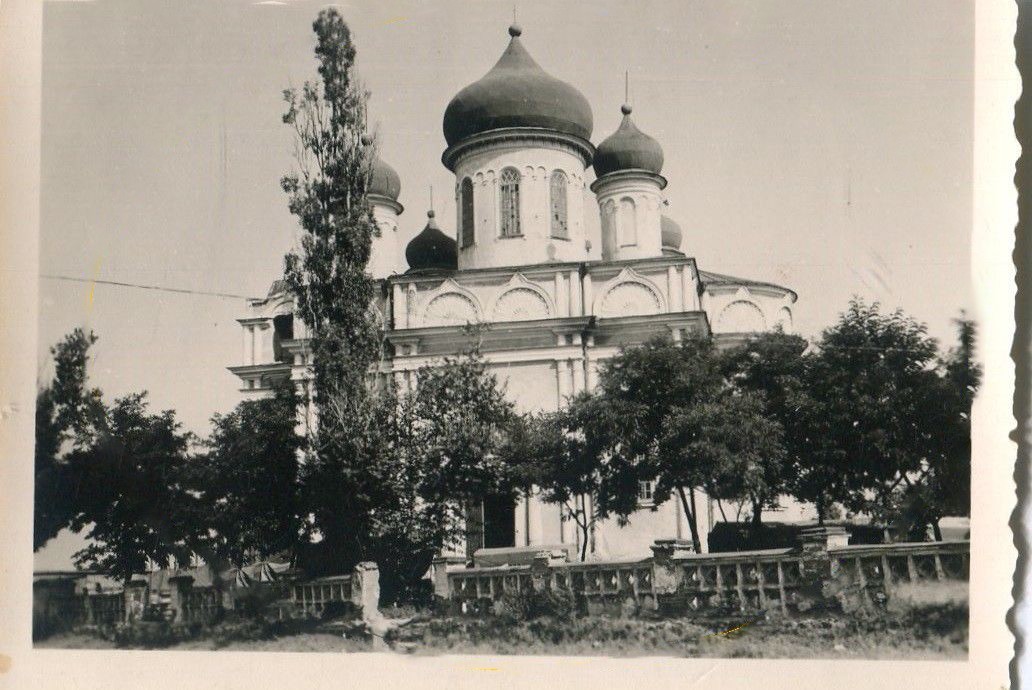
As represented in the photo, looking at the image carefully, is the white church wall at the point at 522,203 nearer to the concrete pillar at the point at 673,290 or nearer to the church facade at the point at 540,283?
the church facade at the point at 540,283

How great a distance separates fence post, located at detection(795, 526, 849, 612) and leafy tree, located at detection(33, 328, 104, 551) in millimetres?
7860

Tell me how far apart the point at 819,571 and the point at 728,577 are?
918 mm

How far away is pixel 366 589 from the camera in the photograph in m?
12.1

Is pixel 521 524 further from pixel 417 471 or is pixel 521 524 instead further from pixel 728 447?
pixel 728 447

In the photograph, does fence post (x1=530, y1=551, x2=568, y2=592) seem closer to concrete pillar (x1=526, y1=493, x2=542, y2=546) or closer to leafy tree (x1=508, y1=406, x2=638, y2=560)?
leafy tree (x1=508, y1=406, x2=638, y2=560)

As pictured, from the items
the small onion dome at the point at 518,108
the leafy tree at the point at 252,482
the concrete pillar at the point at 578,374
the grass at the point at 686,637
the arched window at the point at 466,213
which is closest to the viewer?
the grass at the point at 686,637

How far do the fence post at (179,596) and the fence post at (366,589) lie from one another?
1.81m

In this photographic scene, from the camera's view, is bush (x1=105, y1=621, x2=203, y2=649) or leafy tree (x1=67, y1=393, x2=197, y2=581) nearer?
bush (x1=105, y1=621, x2=203, y2=649)

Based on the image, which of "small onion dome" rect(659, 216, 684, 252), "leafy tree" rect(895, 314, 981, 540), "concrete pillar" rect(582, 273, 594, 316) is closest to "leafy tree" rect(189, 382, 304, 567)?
"concrete pillar" rect(582, 273, 594, 316)

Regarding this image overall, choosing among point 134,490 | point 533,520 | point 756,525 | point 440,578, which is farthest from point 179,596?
point 756,525

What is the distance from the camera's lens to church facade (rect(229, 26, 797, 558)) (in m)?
15.7

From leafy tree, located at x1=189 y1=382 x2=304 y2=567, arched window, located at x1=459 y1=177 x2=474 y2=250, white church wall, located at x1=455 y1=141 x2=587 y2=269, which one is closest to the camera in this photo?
leafy tree, located at x1=189 y1=382 x2=304 y2=567

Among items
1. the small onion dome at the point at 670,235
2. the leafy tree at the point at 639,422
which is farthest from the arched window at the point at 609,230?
the leafy tree at the point at 639,422

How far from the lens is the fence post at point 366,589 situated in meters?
12.0
